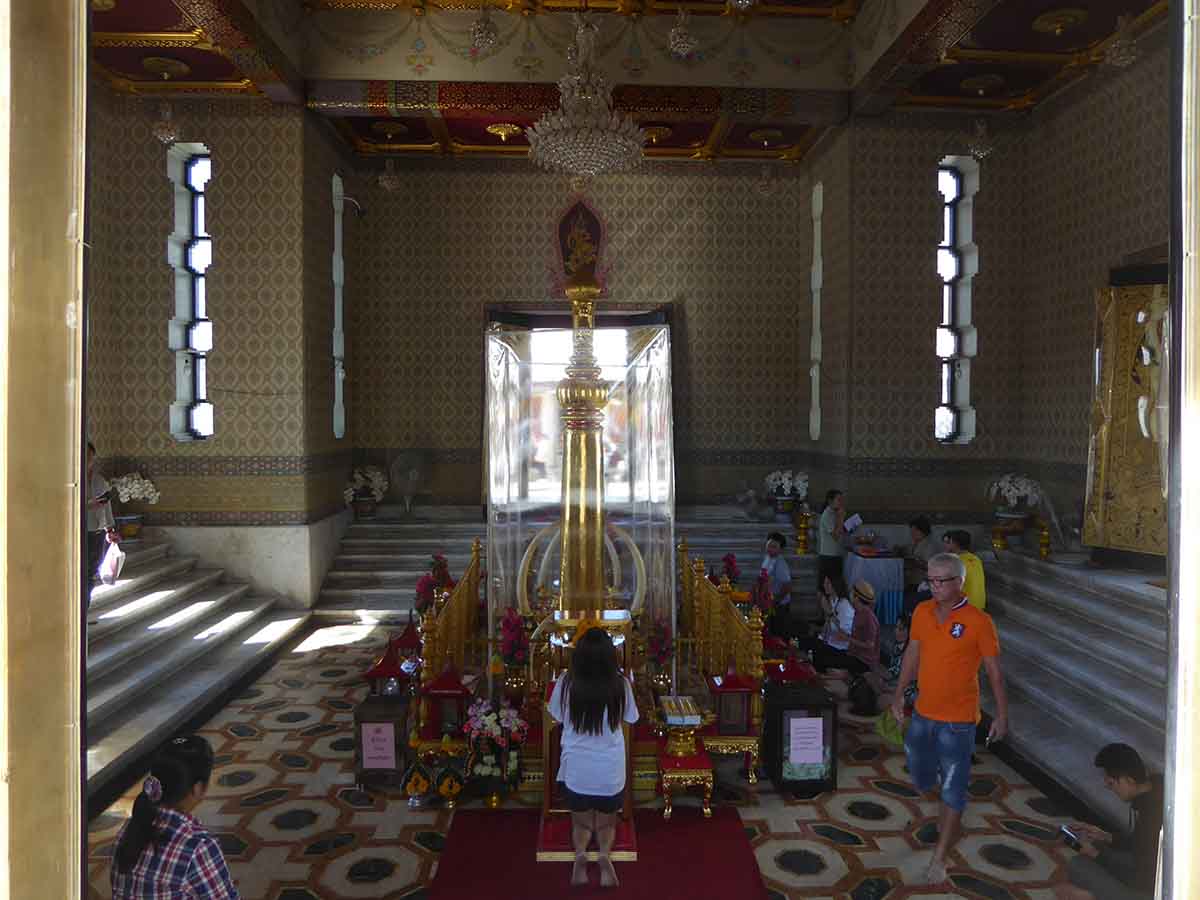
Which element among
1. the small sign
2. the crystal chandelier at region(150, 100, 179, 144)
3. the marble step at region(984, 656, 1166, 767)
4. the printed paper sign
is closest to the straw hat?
the marble step at region(984, 656, 1166, 767)

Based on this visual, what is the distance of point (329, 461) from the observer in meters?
9.98

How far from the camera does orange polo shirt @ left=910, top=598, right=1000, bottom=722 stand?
367 cm

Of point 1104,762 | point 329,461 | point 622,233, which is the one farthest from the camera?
point 622,233

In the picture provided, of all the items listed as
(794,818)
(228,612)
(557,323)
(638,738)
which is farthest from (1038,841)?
(557,323)

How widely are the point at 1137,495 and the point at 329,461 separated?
27.9ft

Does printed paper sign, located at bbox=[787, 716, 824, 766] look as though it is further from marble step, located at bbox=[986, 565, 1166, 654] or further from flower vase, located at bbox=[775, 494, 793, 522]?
flower vase, located at bbox=[775, 494, 793, 522]

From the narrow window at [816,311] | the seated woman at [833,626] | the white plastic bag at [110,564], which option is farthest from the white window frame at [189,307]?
the narrow window at [816,311]

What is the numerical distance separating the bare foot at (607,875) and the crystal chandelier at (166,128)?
7819 mm

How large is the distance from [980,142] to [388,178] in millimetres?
7118

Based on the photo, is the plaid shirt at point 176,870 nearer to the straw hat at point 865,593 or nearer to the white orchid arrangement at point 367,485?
the straw hat at point 865,593

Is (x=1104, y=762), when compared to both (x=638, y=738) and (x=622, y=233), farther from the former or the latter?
(x=622, y=233)

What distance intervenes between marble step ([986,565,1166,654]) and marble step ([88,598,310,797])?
6.61m

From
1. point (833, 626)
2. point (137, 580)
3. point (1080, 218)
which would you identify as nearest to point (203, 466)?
point (137, 580)

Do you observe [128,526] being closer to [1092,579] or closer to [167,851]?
[167,851]
